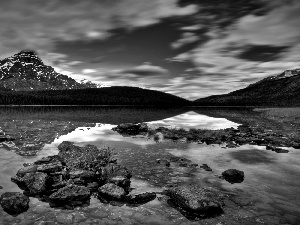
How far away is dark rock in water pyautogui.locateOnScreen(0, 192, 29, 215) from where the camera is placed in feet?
36.8

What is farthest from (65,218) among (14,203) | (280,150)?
(280,150)

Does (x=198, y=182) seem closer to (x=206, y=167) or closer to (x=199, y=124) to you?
(x=206, y=167)

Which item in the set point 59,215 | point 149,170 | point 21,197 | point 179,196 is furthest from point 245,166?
point 21,197

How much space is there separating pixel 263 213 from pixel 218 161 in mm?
9340

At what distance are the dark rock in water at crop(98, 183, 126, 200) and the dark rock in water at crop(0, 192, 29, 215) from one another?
11.4 feet

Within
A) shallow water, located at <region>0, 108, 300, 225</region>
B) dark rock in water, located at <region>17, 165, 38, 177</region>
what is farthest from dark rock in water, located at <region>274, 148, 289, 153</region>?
dark rock in water, located at <region>17, 165, 38, 177</region>

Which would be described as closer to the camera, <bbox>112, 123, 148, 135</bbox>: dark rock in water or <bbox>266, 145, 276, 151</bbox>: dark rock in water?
<bbox>266, 145, 276, 151</bbox>: dark rock in water

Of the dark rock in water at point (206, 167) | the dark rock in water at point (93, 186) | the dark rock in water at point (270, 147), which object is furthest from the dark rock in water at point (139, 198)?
the dark rock in water at point (270, 147)

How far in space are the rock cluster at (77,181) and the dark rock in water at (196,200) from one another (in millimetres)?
1463

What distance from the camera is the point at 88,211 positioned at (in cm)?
1145

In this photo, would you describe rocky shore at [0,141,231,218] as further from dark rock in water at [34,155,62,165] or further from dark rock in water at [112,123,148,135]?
dark rock in water at [112,123,148,135]

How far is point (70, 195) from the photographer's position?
1248cm

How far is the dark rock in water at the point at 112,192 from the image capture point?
12703mm

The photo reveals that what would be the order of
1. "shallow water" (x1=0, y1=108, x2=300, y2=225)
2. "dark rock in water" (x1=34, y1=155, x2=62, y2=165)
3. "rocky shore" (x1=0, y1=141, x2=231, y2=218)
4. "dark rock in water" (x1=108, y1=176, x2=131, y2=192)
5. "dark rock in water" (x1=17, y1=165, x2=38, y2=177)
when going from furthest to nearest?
"dark rock in water" (x1=34, y1=155, x2=62, y2=165) → "dark rock in water" (x1=17, y1=165, x2=38, y2=177) → "dark rock in water" (x1=108, y1=176, x2=131, y2=192) → "rocky shore" (x1=0, y1=141, x2=231, y2=218) → "shallow water" (x1=0, y1=108, x2=300, y2=225)
